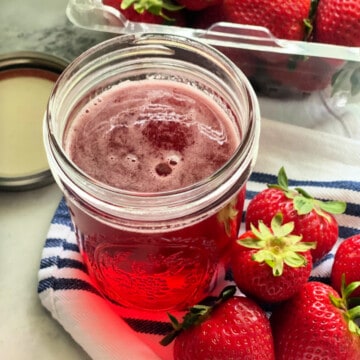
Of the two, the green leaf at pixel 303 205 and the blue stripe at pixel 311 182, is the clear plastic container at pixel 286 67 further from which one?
the green leaf at pixel 303 205

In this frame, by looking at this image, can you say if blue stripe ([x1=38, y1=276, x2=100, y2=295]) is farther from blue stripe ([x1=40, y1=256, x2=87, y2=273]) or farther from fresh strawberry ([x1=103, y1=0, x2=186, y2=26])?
fresh strawberry ([x1=103, y1=0, x2=186, y2=26])

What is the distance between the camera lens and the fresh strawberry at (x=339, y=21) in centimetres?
100

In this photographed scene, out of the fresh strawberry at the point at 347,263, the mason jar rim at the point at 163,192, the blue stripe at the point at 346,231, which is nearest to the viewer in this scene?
the mason jar rim at the point at 163,192

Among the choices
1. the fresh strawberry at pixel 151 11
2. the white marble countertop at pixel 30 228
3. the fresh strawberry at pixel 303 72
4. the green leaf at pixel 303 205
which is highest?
the fresh strawberry at pixel 151 11

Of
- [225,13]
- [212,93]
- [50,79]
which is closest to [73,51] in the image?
[50,79]

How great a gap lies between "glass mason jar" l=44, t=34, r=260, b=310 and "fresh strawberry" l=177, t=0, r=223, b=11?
18 cm

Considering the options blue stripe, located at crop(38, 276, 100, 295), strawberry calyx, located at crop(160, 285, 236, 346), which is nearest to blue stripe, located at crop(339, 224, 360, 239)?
strawberry calyx, located at crop(160, 285, 236, 346)

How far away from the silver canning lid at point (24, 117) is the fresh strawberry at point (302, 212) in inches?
11.2

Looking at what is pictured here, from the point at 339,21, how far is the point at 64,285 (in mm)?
494

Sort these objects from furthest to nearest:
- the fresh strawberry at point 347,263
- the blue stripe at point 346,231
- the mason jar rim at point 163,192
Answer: the blue stripe at point 346,231 → the fresh strawberry at point 347,263 → the mason jar rim at point 163,192

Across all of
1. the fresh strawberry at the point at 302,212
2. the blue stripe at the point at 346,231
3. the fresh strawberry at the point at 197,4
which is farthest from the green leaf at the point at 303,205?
the fresh strawberry at the point at 197,4

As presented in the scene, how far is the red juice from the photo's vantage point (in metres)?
0.78

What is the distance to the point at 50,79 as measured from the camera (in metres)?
1.10

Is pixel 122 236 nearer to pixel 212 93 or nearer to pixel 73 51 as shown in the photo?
pixel 212 93
